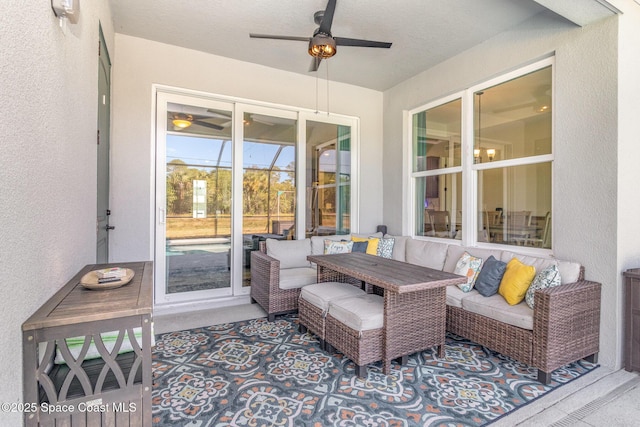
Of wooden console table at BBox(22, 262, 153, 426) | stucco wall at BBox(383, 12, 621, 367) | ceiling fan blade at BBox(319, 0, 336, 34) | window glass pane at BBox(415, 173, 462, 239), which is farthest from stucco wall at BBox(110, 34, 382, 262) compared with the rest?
stucco wall at BBox(383, 12, 621, 367)

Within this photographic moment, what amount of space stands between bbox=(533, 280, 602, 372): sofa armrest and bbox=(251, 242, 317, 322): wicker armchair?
86.4 inches

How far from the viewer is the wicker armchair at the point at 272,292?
349cm

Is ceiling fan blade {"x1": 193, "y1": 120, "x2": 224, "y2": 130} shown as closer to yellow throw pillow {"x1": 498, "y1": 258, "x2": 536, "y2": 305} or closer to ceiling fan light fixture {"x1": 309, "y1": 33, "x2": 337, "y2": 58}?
ceiling fan light fixture {"x1": 309, "y1": 33, "x2": 337, "y2": 58}

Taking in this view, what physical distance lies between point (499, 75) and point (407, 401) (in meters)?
3.45

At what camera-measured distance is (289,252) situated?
13.5 ft

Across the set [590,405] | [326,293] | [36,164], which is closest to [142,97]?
[36,164]

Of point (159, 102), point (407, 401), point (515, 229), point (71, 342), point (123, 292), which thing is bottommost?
point (407, 401)

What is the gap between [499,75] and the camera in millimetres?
3539

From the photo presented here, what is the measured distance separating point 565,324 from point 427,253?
166cm

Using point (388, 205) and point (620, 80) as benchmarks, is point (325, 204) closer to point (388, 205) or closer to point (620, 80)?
point (388, 205)

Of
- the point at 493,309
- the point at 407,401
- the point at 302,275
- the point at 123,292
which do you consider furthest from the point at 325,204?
the point at 123,292

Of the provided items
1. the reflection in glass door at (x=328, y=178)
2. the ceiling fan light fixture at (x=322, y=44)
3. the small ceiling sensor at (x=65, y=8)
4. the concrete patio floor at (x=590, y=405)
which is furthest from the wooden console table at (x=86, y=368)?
the reflection in glass door at (x=328, y=178)

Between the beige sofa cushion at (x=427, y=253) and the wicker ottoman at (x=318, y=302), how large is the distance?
4.23 ft

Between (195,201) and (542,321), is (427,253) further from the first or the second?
(195,201)
